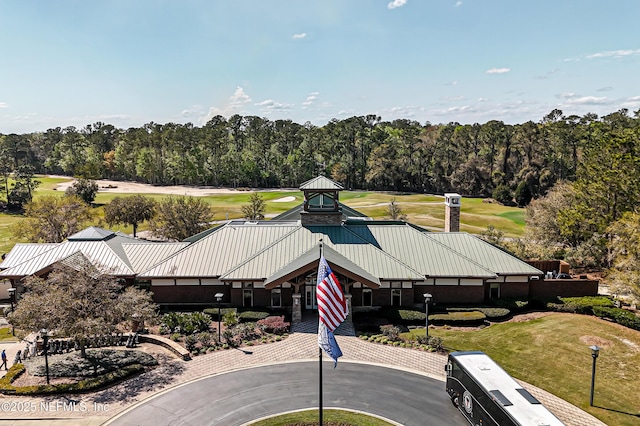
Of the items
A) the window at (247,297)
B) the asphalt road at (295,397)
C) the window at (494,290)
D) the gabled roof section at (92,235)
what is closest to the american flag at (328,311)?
the asphalt road at (295,397)

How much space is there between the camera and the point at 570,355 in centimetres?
2739

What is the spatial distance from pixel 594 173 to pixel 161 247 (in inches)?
1749

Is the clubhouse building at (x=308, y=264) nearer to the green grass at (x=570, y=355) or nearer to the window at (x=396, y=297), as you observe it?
the window at (x=396, y=297)

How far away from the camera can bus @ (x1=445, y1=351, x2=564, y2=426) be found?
16.7 metres

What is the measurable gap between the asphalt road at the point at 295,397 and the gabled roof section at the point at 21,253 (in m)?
25.0

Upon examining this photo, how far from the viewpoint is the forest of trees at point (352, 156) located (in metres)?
105

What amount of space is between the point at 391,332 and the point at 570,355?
10883 millimetres

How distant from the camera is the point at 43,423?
2136cm

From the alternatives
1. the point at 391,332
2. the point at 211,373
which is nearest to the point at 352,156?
the point at 391,332

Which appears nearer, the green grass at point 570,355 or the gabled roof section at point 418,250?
the green grass at point 570,355

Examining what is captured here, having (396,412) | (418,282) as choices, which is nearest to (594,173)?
(418,282)

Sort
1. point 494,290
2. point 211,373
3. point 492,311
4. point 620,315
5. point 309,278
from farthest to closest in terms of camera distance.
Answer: point 494,290 → point 309,278 → point 492,311 → point 620,315 → point 211,373

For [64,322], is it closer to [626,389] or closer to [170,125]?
[626,389]

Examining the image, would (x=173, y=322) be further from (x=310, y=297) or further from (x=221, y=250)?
(x=310, y=297)
